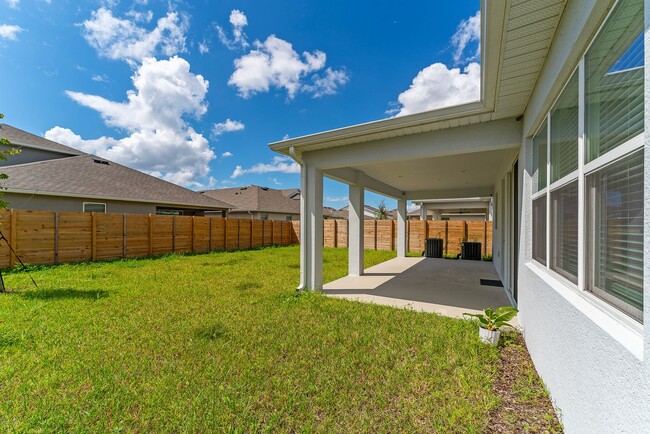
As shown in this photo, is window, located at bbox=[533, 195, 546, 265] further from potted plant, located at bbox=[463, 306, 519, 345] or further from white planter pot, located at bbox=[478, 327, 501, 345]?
white planter pot, located at bbox=[478, 327, 501, 345]

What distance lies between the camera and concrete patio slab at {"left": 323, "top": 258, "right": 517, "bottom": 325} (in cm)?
523

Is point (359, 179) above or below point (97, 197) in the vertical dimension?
above

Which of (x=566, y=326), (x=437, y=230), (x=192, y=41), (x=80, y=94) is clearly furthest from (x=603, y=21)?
(x=80, y=94)

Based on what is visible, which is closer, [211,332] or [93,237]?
[211,332]

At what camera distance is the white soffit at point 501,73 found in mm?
2072

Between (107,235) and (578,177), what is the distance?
13.6 m

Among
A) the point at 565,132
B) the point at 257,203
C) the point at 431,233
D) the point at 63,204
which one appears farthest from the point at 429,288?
the point at 257,203

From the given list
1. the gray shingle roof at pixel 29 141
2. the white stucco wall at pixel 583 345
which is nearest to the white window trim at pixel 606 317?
the white stucco wall at pixel 583 345

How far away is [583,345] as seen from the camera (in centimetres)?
159

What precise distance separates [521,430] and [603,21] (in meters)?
2.85

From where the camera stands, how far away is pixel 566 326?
1893 mm

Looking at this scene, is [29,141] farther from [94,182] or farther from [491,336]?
[491,336]

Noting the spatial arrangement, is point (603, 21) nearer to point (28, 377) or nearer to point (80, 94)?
point (28, 377)

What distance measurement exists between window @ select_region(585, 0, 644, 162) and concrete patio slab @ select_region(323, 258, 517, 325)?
3.65 m
